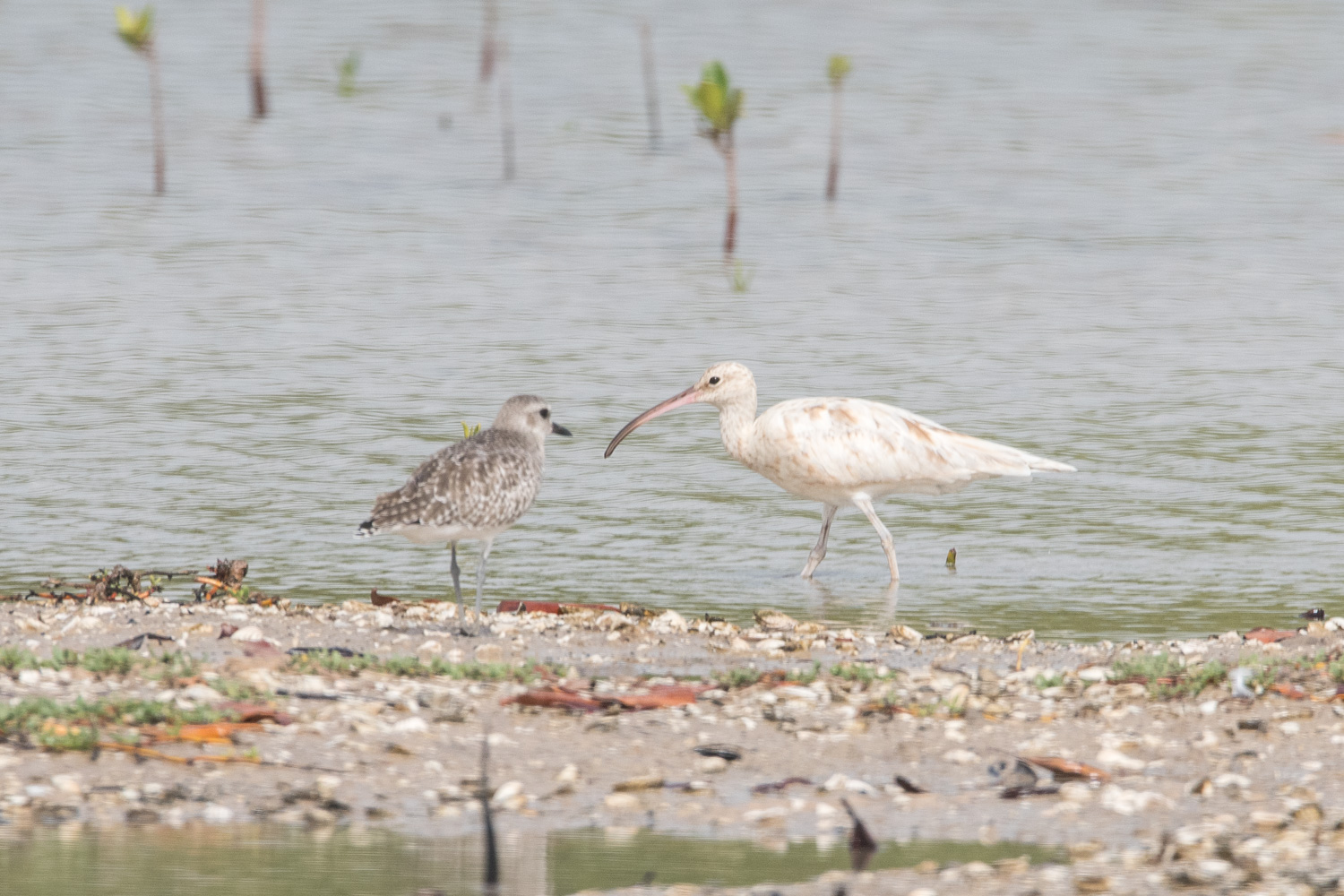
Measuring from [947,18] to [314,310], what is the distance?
23.0m

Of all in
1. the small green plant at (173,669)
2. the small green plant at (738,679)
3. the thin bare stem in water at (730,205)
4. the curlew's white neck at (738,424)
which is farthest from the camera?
the thin bare stem in water at (730,205)

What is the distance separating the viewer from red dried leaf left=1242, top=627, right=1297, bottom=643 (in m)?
9.70

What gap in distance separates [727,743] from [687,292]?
14555 millimetres

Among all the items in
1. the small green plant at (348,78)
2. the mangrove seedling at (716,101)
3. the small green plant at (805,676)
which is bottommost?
the small green plant at (805,676)

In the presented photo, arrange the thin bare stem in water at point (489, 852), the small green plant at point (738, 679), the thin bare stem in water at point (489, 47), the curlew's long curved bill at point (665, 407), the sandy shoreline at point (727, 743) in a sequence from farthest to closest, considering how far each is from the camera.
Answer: the thin bare stem in water at point (489, 47) < the curlew's long curved bill at point (665, 407) < the small green plant at point (738, 679) < the sandy shoreline at point (727, 743) < the thin bare stem in water at point (489, 852)

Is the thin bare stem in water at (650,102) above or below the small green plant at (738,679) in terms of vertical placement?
above

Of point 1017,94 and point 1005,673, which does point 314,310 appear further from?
point 1017,94

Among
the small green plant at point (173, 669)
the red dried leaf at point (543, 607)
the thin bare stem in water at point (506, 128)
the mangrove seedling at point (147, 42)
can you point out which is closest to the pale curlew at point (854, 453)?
the red dried leaf at point (543, 607)

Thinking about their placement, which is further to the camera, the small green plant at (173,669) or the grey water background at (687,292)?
the grey water background at (687,292)

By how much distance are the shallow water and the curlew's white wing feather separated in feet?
19.0

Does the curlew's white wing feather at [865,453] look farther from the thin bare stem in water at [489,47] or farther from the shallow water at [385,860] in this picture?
the thin bare stem in water at [489,47]

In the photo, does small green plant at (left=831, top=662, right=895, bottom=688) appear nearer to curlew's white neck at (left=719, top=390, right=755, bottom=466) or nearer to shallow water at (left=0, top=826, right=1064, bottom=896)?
shallow water at (left=0, top=826, right=1064, bottom=896)

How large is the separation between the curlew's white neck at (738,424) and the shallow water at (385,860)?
622 cm

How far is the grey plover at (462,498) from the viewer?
966 centimetres
